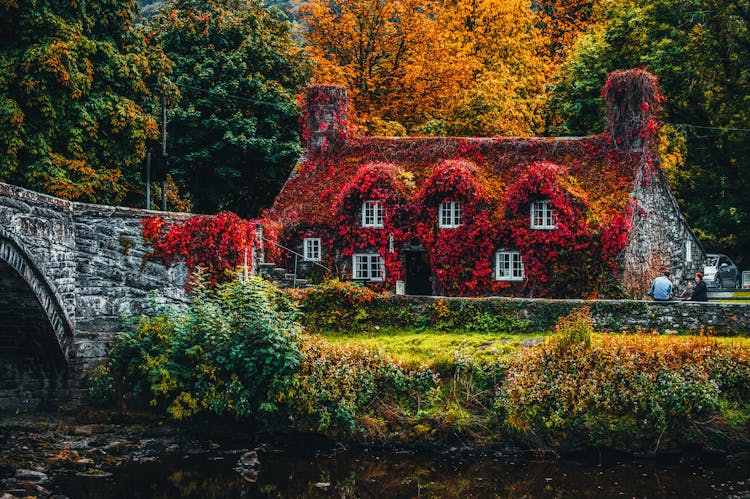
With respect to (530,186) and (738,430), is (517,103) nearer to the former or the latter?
(530,186)

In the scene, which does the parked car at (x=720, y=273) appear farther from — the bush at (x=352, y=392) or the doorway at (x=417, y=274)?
the bush at (x=352, y=392)

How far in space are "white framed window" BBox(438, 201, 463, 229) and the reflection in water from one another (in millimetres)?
13186

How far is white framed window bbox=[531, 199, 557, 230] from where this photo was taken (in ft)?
105

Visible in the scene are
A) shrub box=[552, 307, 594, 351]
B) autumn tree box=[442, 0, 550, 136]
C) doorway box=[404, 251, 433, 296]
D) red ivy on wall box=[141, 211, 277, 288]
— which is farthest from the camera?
autumn tree box=[442, 0, 550, 136]

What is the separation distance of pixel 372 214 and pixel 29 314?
15268 mm

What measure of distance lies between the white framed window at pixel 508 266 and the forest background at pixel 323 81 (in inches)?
406

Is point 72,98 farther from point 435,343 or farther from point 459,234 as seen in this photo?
point 435,343

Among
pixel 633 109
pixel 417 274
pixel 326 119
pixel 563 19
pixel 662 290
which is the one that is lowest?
pixel 662 290

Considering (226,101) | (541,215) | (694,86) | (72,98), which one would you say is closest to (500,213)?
(541,215)

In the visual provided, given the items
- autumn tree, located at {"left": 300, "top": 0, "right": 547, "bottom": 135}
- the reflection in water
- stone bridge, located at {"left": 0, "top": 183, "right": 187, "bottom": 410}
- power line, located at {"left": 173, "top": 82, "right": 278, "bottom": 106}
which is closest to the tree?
autumn tree, located at {"left": 300, "top": 0, "right": 547, "bottom": 135}

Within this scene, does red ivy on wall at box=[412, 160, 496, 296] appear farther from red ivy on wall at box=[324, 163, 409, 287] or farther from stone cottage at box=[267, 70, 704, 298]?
red ivy on wall at box=[324, 163, 409, 287]

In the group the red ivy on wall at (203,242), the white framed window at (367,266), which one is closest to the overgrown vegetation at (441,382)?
the red ivy on wall at (203,242)

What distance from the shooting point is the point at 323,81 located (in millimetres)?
43594

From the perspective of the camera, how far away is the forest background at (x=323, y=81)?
96.9 feet
